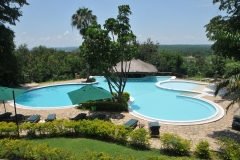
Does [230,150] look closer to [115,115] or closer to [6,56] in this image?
[115,115]

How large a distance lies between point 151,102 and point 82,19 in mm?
12973

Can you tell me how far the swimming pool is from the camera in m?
14.2

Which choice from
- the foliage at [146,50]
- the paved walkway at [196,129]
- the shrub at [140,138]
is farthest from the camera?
the foliage at [146,50]

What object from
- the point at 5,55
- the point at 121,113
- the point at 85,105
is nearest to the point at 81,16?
the point at 5,55

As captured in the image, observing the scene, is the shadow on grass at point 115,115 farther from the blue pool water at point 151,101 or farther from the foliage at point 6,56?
the foliage at point 6,56

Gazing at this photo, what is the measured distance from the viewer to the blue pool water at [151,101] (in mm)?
14591

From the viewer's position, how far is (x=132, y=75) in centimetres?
2911

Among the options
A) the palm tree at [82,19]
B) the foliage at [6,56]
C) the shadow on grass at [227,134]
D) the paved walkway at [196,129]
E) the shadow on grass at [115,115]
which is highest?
the palm tree at [82,19]

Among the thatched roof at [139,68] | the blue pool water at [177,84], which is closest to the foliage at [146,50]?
the thatched roof at [139,68]

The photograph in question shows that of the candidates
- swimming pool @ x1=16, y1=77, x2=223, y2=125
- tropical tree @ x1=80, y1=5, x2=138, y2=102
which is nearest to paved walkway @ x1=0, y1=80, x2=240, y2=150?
swimming pool @ x1=16, y1=77, x2=223, y2=125

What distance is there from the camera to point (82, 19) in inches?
891

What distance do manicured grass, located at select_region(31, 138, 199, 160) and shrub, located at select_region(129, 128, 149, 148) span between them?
0.43 m

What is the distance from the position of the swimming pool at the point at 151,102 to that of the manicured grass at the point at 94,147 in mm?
4269

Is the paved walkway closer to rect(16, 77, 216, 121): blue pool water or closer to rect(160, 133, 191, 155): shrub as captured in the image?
rect(160, 133, 191, 155): shrub
